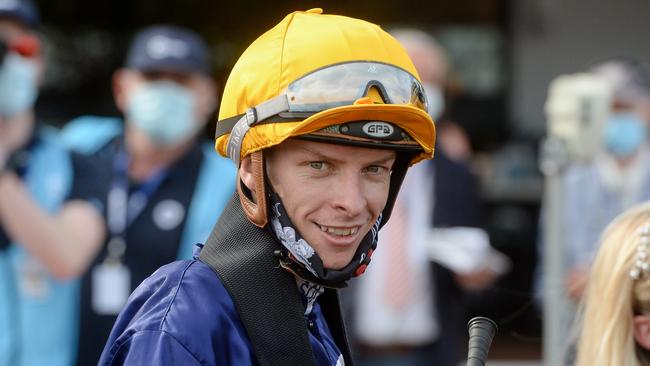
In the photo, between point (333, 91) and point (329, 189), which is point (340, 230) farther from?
point (333, 91)

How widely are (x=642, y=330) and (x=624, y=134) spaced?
357 cm

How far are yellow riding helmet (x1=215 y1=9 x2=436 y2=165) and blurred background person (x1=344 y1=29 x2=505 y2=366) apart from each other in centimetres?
317

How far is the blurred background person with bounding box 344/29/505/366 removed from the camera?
567 cm

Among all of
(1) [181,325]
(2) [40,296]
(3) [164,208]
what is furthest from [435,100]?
(1) [181,325]

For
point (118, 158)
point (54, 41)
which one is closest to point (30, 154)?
point (118, 158)

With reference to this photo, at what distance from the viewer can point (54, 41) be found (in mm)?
10773

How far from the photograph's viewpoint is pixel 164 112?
549 cm

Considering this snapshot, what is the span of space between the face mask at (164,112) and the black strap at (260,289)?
3034 millimetres

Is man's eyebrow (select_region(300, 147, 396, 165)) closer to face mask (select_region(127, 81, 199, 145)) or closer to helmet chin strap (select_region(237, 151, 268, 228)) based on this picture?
helmet chin strap (select_region(237, 151, 268, 228))

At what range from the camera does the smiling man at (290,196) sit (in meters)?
2.26

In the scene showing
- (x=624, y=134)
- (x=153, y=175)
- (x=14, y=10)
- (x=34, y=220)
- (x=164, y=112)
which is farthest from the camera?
(x=624, y=134)

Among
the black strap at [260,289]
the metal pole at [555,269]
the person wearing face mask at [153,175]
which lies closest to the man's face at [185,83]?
the person wearing face mask at [153,175]

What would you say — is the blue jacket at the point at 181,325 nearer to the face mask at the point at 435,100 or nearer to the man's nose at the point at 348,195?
the man's nose at the point at 348,195

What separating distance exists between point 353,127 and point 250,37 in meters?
8.67
